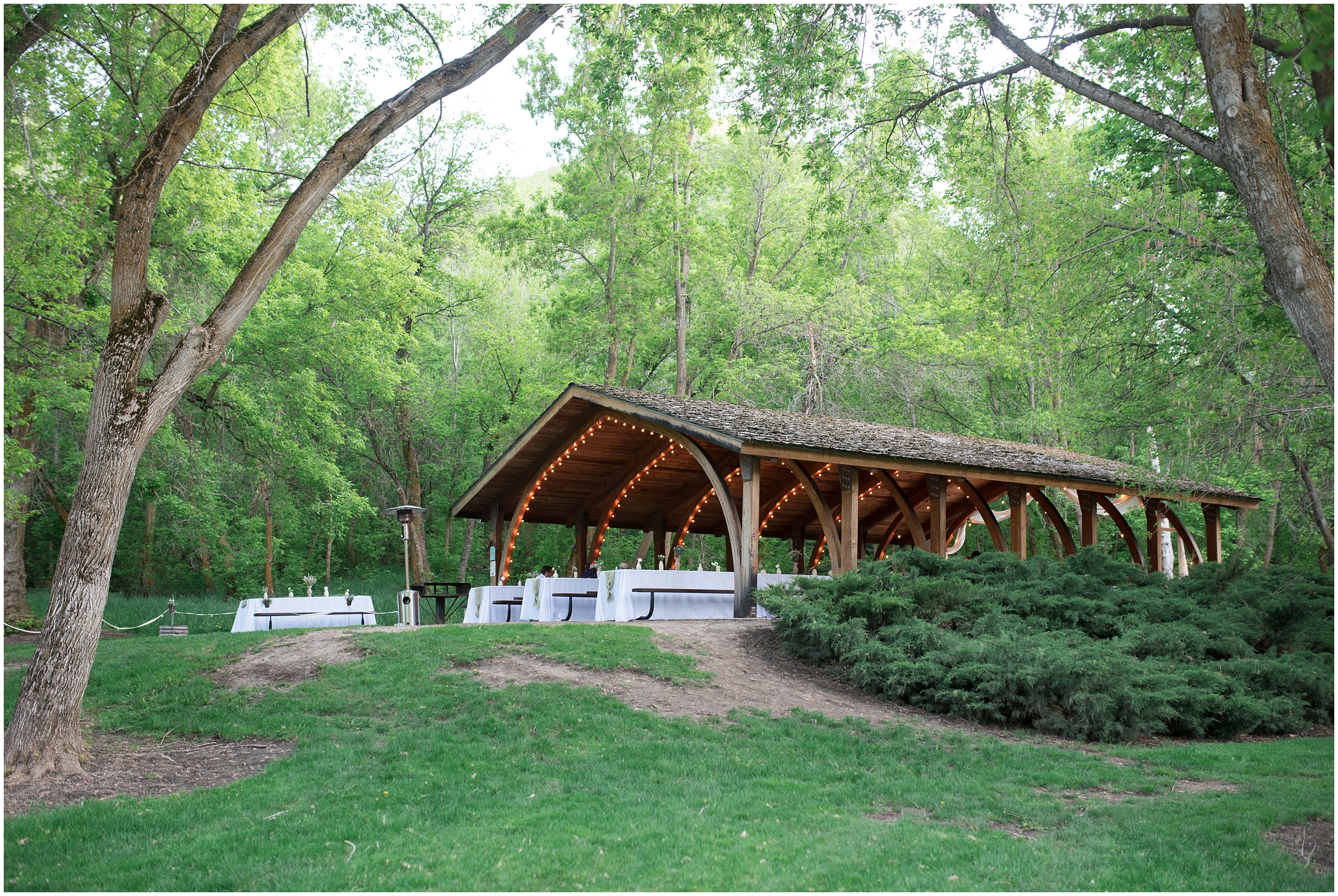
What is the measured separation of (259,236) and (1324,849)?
65.9ft

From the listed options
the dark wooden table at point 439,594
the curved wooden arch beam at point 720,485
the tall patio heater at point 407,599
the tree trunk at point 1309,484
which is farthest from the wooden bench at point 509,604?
the tree trunk at point 1309,484

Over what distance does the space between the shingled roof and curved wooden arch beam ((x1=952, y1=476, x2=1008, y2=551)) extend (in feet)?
1.85

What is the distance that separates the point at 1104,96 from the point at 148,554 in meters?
27.4

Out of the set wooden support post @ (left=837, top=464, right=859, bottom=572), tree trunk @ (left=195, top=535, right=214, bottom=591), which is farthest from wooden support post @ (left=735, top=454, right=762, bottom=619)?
tree trunk @ (left=195, top=535, right=214, bottom=591)

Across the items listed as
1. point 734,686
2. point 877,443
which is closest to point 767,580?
point 877,443

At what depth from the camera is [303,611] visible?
16.2m

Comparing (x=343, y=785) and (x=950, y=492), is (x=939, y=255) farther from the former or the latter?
(x=343, y=785)

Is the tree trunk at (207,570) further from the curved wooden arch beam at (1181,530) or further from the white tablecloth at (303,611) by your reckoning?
the curved wooden arch beam at (1181,530)

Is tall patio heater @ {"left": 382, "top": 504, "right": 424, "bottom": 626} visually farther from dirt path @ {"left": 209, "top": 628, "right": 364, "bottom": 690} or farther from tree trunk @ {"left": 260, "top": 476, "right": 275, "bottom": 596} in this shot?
tree trunk @ {"left": 260, "top": 476, "right": 275, "bottom": 596}

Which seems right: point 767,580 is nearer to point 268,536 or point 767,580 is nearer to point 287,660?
point 287,660

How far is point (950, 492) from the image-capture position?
20.1 meters

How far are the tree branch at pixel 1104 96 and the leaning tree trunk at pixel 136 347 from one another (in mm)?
3999

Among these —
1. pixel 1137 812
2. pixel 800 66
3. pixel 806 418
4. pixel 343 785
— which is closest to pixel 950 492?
pixel 806 418

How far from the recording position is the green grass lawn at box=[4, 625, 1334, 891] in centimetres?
480
